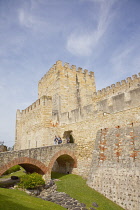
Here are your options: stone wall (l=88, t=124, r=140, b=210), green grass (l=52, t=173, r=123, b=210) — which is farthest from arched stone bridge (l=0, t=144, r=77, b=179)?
stone wall (l=88, t=124, r=140, b=210)

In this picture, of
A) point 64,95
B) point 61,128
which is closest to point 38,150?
point 61,128

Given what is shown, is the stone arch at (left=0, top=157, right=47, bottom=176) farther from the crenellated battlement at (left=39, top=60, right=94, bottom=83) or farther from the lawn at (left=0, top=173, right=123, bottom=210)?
the crenellated battlement at (left=39, top=60, right=94, bottom=83)

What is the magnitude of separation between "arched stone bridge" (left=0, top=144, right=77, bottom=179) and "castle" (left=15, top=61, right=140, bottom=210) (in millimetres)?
992

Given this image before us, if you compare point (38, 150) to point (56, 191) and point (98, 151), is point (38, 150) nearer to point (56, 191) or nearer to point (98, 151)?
point (56, 191)

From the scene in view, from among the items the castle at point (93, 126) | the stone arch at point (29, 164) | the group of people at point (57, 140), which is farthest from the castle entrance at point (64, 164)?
the stone arch at point (29, 164)

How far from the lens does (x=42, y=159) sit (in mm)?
10250

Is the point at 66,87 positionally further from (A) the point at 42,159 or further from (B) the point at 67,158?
(A) the point at 42,159

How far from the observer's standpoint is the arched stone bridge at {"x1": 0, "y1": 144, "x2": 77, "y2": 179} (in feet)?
28.2

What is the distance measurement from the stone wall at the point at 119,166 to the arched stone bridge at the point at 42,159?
289cm

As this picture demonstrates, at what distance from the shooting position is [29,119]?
57.3 ft

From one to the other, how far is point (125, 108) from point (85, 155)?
4.74 meters

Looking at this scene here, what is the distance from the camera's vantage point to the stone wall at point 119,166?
7.04 metres

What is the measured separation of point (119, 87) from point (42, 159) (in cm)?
1391

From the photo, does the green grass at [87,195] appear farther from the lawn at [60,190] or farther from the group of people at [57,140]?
the group of people at [57,140]
